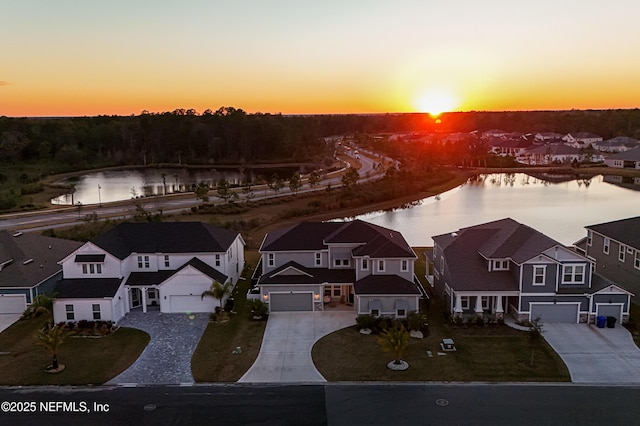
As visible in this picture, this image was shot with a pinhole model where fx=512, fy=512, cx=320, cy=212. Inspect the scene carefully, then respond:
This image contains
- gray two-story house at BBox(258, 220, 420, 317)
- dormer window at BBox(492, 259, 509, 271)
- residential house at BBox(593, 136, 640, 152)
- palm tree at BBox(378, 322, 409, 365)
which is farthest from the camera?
residential house at BBox(593, 136, 640, 152)

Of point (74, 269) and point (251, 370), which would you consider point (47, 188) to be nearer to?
point (74, 269)

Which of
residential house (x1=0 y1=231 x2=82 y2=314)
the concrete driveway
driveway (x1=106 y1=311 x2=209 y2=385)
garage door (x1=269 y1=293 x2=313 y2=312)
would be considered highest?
residential house (x1=0 y1=231 x2=82 y2=314)

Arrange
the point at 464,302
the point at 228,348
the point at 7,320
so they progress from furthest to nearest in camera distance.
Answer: the point at 7,320 < the point at 464,302 < the point at 228,348

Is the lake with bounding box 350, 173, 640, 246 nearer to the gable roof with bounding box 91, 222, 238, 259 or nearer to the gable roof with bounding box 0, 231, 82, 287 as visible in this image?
the gable roof with bounding box 91, 222, 238, 259

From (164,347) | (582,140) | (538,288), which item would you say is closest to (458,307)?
(538,288)

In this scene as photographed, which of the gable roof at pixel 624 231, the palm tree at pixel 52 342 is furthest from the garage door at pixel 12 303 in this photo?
the gable roof at pixel 624 231

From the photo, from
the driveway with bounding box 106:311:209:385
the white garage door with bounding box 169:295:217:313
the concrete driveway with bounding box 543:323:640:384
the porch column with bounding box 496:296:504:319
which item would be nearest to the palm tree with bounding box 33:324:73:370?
the driveway with bounding box 106:311:209:385

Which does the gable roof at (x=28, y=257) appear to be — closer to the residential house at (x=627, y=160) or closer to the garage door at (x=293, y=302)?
the garage door at (x=293, y=302)

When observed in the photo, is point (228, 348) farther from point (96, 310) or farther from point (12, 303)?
point (12, 303)
